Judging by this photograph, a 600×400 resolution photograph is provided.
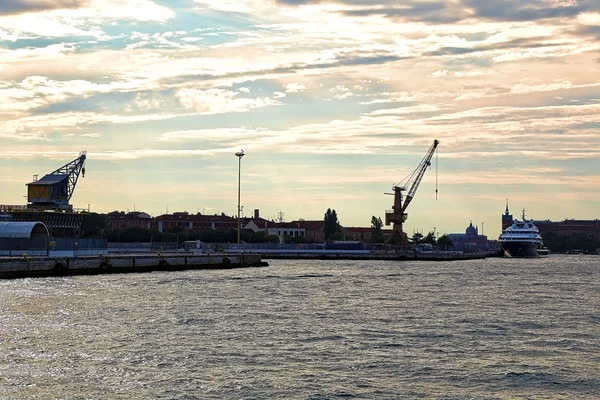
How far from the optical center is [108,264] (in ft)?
337

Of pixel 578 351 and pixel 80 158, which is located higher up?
pixel 80 158

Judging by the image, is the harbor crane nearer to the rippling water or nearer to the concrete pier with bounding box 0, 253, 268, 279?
the concrete pier with bounding box 0, 253, 268, 279

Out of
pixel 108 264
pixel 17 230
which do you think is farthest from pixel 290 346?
pixel 17 230

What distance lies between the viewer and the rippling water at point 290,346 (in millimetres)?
30578

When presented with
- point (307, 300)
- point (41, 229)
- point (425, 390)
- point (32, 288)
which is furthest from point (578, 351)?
point (41, 229)

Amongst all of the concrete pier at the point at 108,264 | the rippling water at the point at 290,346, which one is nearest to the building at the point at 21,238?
the concrete pier at the point at 108,264

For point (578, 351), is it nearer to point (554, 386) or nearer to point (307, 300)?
point (554, 386)

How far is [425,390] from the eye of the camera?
3045 centimetres

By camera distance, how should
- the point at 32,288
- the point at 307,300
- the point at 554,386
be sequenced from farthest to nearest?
the point at 32,288 < the point at 307,300 < the point at 554,386

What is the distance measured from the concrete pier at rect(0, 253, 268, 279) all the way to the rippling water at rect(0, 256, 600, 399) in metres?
15.0

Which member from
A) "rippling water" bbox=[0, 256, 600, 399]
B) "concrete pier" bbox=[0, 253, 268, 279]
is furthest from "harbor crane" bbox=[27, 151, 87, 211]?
"rippling water" bbox=[0, 256, 600, 399]

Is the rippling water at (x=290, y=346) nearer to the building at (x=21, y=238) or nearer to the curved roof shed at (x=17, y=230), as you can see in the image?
the curved roof shed at (x=17, y=230)

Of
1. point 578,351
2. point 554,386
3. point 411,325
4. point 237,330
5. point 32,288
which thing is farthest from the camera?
point 32,288

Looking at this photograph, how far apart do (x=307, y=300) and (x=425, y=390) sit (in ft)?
116
